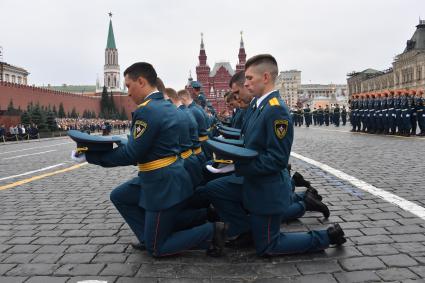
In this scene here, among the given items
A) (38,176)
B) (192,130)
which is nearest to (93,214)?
(192,130)

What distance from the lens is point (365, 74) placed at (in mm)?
82438

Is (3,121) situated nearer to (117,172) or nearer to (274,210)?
(117,172)

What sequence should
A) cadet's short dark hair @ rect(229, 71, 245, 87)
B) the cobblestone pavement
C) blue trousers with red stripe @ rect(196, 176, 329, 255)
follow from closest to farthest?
the cobblestone pavement → blue trousers with red stripe @ rect(196, 176, 329, 255) → cadet's short dark hair @ rect(229, 71, 245, 87)

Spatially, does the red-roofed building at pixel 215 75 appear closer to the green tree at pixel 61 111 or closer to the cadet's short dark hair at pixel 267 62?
the green tree at pixel 61 111

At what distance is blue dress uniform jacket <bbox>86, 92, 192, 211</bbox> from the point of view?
3668mm

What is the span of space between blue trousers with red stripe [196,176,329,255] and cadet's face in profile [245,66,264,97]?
88 centimetres

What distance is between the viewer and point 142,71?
12.9 feet

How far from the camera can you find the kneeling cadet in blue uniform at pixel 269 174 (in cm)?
345

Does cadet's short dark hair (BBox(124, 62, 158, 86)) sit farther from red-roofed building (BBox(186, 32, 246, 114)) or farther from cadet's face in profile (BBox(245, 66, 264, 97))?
red-roofed building (BBox(186, 32, 246, 114))

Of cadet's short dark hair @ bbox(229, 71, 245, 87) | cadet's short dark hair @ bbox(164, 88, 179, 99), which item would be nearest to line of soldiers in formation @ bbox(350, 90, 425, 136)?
cadet's short dark hair @ bbox(229, 71, 245, 87)

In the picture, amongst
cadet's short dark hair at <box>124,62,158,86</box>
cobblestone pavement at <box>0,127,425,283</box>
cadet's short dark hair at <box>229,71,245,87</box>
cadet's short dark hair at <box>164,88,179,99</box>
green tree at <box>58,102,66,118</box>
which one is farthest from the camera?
green tree at <box>58,102,66,118</box>

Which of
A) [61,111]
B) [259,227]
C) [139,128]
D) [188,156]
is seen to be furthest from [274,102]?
[61,111]

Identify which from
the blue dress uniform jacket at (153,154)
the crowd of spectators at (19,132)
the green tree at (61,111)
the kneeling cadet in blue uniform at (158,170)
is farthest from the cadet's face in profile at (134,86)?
the green tree at (61,111)

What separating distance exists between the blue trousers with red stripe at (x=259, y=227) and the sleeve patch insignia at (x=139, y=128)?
0.85 meters
